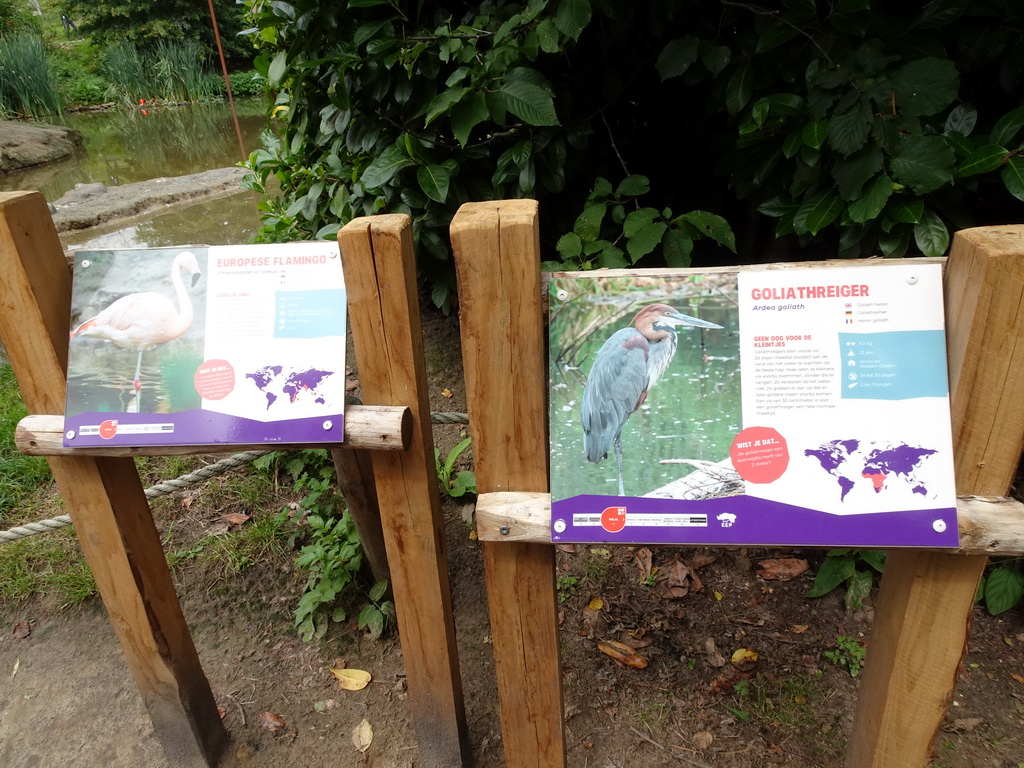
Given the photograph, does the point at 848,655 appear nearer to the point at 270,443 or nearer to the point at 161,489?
the point at 270,443

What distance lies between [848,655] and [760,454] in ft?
4.57

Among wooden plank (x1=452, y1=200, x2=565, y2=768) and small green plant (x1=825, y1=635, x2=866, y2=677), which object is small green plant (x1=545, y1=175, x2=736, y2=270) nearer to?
wooden plank (x1=452, y1=200, x2=565, y2=768)

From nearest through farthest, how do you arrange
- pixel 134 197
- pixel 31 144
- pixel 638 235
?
1. pixel 638 235
2. pixel 134 197
3. pixel 31 144

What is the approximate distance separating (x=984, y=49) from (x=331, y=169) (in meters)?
2.14

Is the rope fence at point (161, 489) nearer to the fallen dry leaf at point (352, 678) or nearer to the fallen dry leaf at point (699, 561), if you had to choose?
the fallen dry leaf at point (352, 678)

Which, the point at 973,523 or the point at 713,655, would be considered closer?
the point at 973,523

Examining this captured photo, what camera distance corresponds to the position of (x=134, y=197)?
7.51 metres

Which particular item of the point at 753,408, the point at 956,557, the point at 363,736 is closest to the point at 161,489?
the point at 363,736

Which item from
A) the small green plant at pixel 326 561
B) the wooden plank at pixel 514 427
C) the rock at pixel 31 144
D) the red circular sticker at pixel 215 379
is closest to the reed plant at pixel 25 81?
the rock at pixel 31 144

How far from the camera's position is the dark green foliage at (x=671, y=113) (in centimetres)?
164

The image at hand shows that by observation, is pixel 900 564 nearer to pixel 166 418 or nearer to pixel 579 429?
pixel 579 429

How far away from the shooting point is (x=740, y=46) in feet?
6.39

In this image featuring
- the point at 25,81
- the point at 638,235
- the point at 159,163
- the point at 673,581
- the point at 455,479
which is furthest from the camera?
the point at 25,81

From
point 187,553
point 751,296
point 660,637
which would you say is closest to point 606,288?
point 751,296
